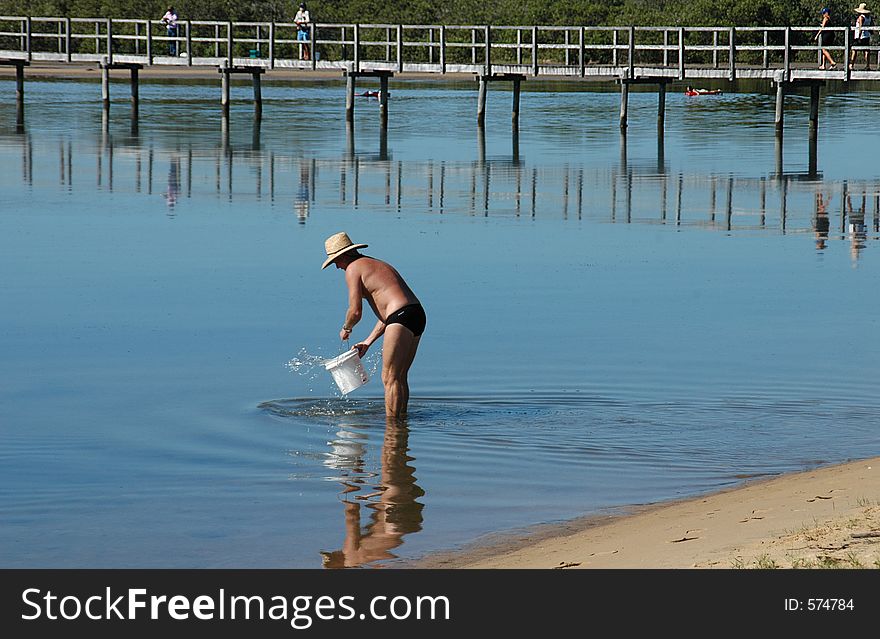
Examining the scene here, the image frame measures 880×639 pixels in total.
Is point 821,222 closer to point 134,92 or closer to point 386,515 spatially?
point 386,515

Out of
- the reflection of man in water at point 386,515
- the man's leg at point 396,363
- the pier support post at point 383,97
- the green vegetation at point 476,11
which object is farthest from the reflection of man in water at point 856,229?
the green vegetation at point 476,11

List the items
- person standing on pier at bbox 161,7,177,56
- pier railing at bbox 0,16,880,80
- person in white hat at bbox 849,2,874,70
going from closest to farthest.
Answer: person in white hat at bbox 849,2,874,70
pier railing at bbox 0,16,880,80
person standing on pier at bbox 161,7,177,56

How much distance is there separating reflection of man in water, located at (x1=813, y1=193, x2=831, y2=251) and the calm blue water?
0.32 ft

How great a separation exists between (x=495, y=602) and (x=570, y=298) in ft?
31.1

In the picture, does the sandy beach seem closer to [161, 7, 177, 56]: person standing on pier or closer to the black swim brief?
the black swim brief

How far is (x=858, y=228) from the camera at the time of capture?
20797 mm

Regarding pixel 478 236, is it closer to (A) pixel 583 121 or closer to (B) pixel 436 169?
(B) pixel 436 169

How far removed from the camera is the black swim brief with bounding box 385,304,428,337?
1013cm

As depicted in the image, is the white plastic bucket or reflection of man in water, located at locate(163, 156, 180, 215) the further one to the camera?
reflection of man in water, located at locate(163, 156, 180, 215)

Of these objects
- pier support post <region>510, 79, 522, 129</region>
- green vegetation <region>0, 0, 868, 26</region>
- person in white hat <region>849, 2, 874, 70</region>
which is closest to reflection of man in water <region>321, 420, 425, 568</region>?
person in white hat <region>849, 2, 874, 70</region>

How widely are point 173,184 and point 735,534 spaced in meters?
20.0

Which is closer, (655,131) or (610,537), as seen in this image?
(610,537)

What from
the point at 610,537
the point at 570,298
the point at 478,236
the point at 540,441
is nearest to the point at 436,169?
the point at 478,236

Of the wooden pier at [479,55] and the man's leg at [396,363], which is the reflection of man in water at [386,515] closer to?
the man's leg at [396,363]
